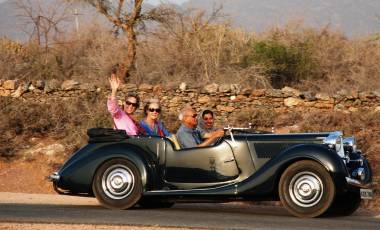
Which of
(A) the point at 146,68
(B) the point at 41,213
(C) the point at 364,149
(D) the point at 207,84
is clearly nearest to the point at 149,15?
(A) the point at 146,68

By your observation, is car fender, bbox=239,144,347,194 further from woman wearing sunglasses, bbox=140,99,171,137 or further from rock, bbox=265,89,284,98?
rock, bbox=265,89,284,98

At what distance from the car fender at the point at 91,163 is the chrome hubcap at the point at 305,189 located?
79.9 inches

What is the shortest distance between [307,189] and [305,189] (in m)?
0.03

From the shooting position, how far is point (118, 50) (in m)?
28.5

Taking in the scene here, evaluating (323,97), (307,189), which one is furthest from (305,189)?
(323,97)

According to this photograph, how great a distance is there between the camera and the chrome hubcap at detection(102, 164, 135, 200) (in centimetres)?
1108

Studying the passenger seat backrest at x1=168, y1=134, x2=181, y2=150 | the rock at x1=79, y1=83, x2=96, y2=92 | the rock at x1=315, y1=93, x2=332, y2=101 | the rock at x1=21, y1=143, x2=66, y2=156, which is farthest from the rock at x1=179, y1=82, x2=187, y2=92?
the passenger seat backrest at x1=168, y1=134, x2=181, y2=150

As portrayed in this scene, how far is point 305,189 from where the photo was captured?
10094mm

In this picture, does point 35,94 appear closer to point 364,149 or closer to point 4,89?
point 4,89

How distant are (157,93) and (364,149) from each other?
281 inches

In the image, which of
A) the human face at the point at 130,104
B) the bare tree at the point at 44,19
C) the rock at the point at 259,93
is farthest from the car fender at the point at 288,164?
the bare tree at the point at 44,19

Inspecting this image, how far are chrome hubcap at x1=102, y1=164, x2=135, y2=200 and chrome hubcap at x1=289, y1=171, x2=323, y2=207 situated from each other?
7.38 ft

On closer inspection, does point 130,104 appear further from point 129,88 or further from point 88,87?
point 88,87

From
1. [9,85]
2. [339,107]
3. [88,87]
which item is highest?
[9,85]
